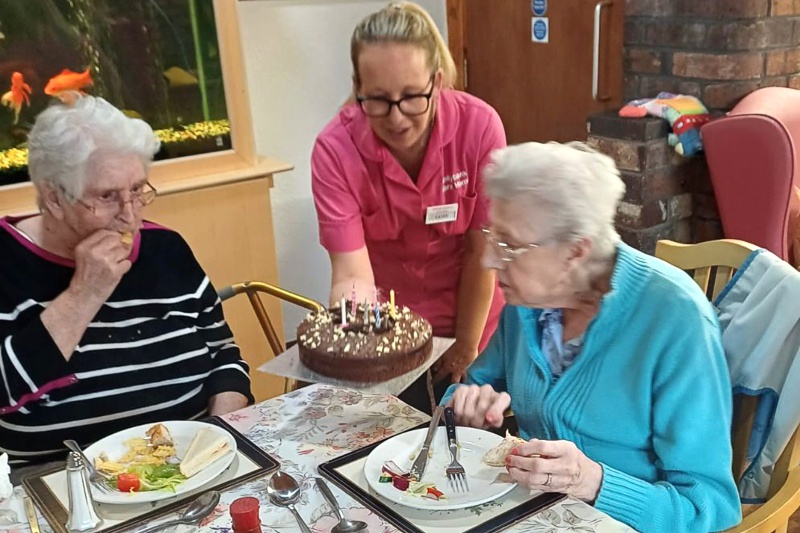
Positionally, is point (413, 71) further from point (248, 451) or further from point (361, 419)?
point (248, 451)

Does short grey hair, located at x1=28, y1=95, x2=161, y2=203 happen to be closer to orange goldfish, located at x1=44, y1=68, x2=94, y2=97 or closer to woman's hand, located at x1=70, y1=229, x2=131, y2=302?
woman's hand, located at x1=70, y1=229, x2=131, y2=302

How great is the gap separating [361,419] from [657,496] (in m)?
0.54

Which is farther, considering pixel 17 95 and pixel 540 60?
pixel 540 60

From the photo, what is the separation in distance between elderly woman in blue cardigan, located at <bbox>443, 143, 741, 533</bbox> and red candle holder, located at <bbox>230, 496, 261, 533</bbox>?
0.38 meters

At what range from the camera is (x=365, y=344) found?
1.49m

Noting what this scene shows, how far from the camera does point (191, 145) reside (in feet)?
8.82

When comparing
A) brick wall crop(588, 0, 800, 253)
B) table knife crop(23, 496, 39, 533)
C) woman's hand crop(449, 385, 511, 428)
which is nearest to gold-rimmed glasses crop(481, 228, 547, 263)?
woman's hand crop(449, 385, 511, 428)

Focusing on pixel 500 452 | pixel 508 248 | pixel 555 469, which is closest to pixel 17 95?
pixel 508 248

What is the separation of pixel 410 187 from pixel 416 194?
0.02 meters

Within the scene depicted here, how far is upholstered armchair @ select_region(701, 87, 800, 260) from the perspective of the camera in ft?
7.98

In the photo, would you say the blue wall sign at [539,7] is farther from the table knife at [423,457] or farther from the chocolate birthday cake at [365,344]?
the table knife at [423,457]

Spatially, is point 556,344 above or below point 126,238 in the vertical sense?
below

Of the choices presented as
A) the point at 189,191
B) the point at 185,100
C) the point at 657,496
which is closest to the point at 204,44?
the point at 185,100

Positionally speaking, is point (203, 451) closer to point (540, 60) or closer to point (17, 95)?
→ point (17, 95)
